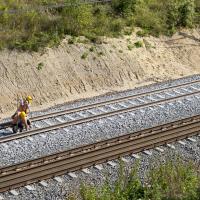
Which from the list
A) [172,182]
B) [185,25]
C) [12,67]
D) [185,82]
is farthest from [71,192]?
[185,25]

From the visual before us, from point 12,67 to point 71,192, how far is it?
1003 cm

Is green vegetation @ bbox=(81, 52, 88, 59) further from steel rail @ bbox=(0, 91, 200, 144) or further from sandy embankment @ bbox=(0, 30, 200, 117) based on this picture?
steel rail @ bbox=(0, 91, 200, 144)

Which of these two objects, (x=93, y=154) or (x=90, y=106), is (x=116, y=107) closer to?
(x=90, y=106)

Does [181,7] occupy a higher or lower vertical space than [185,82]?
higher

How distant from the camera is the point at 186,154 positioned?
18.6 m

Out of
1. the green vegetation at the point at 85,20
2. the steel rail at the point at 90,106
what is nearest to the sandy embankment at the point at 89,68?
the green vegetation at the point at 85,20

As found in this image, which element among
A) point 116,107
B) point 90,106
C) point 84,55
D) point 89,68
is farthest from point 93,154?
point 84,55

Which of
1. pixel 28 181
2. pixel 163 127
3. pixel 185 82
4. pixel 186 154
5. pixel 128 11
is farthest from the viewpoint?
pixel 128 11

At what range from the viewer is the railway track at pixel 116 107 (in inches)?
791

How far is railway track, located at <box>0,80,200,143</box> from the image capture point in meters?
20.1

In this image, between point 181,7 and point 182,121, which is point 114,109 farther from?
point 181,7

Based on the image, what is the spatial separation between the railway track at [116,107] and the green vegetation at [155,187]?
174 inches

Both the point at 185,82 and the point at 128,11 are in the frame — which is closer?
the point at 185,82

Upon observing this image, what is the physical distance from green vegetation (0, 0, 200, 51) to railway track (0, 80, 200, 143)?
497 centimetres
